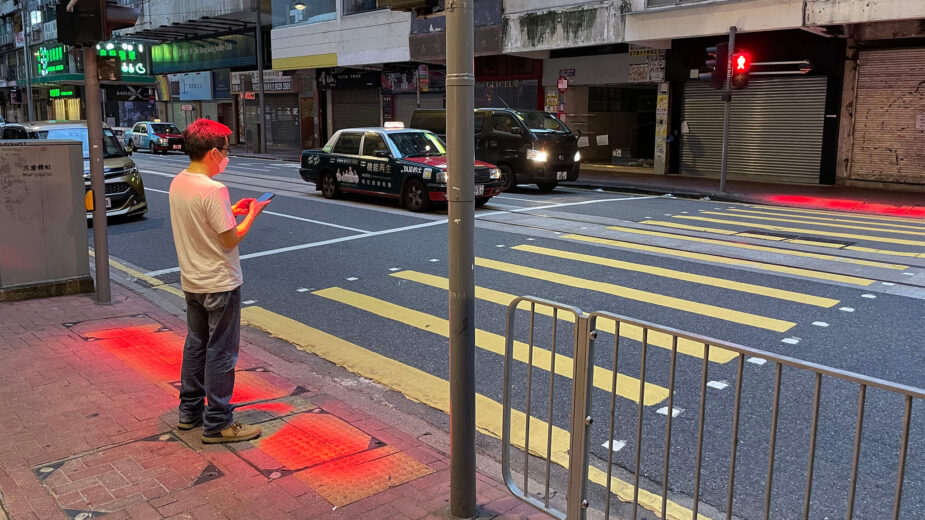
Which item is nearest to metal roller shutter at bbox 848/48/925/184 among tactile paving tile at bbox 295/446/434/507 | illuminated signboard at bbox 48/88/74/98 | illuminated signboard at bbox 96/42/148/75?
tactile paving tile at bbox 295/446/434/507

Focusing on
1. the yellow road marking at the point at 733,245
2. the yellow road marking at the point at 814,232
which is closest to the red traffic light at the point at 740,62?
the yellow road marking at the point at 814,232

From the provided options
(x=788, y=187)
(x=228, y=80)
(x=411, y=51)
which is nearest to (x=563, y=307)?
(x=788, y=187)

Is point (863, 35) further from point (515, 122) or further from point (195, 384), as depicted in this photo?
point (195, 384)

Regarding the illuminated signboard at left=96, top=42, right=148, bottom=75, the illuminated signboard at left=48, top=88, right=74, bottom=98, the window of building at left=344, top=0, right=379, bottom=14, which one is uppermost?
the window of building at left=344, top=0, right=379, bottom=14

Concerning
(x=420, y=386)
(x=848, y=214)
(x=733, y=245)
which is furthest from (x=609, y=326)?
(x=848, y=214)

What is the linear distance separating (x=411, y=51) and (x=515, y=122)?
12.3m

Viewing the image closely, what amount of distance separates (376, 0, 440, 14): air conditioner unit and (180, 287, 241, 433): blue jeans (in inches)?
73.4

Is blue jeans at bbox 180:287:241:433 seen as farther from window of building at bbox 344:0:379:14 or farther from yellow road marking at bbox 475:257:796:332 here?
window of building at bbox 344:0:379:14

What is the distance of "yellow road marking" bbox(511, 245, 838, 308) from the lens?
7863mm

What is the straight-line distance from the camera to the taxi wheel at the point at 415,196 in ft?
47.1

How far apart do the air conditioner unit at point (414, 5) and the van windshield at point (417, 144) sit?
11.3 metres

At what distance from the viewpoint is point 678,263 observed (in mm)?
9703

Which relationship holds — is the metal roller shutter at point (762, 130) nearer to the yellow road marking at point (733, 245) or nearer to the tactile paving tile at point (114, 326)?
the yellow road marking at point (733, 245)

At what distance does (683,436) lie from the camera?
476 centimetres
